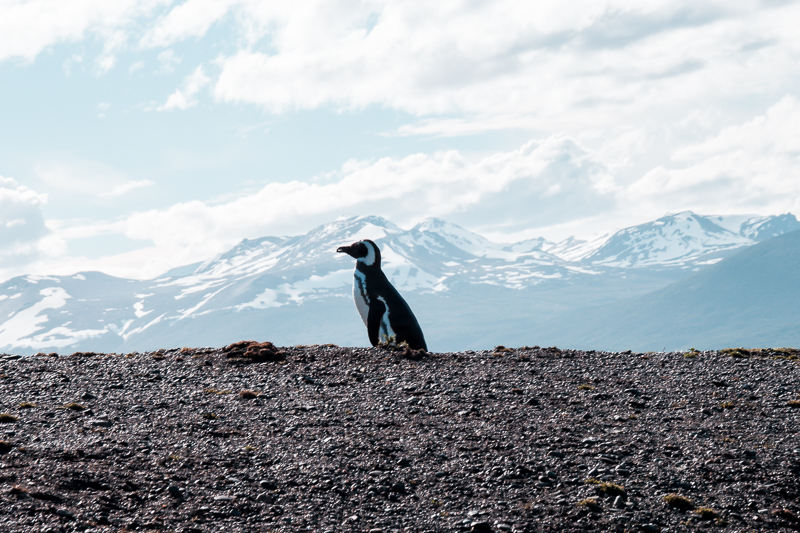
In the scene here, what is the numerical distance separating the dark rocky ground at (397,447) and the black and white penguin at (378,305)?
331 cm

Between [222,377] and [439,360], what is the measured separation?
5.85 m

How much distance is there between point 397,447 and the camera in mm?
12891

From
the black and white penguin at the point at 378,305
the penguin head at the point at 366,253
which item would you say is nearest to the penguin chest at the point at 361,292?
the black and white penguin at the point at 378,305

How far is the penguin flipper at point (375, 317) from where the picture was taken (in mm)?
23234

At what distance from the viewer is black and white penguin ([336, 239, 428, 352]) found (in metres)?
23.0

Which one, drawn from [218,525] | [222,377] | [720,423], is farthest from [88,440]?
[720,423]

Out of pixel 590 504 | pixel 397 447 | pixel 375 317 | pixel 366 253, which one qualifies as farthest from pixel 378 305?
pixel 590 504

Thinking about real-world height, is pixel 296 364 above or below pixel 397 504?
above

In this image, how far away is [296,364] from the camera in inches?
759

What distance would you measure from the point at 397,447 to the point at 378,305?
1061cm

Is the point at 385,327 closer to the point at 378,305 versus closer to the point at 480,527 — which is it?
the point at 378,305

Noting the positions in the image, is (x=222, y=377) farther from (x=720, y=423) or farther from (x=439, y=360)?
(x=720, y=423)

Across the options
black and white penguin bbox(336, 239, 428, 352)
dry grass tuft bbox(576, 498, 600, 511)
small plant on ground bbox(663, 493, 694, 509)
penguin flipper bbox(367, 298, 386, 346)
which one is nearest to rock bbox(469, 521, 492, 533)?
dry grass tuft bbox(576, 498, 600, 511)

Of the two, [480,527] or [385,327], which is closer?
[480,527]
